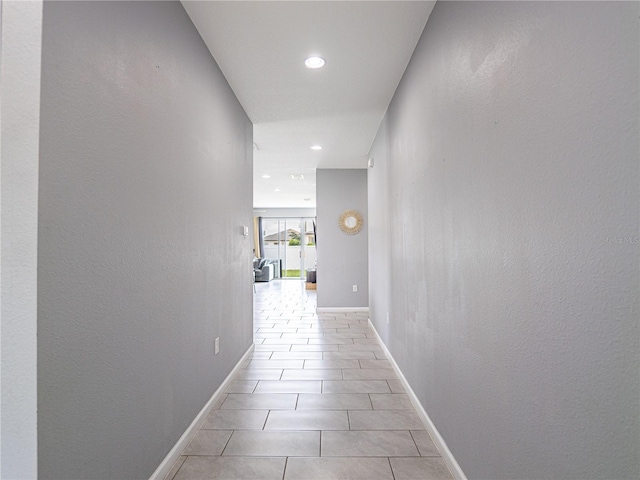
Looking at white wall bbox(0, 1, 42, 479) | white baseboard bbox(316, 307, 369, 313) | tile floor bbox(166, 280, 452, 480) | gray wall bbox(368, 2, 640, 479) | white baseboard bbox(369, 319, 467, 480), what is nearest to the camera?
gray wall bbox(368, 2, 640, 479)

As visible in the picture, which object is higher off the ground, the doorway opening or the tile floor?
the doorway opening

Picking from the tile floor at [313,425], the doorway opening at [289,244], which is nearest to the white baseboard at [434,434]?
the tile floor at [313,425]

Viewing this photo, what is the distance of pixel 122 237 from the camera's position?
1.40 metres

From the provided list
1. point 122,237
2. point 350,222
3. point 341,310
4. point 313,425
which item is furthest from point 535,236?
point 341,310

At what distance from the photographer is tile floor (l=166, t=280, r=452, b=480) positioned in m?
1.84

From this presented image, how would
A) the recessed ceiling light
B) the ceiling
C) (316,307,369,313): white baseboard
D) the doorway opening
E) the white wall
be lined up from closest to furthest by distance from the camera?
the white wall → the ceiling → the recessed ceiling light → (316,307,369,313): white baseboard → the doorway opening

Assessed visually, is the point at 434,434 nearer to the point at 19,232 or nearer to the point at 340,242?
the point at 19,232

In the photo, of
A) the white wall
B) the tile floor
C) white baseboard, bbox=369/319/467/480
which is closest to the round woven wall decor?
the tile floor

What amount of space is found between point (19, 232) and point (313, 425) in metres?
1.95

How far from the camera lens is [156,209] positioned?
1.68 metres

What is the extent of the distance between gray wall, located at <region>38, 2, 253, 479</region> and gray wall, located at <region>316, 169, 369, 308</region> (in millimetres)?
3820

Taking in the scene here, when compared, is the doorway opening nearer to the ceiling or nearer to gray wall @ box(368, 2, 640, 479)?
the ceiling

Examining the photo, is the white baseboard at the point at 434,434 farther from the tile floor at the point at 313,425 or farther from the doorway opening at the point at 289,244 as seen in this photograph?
the doorway opening at the point at 289,244

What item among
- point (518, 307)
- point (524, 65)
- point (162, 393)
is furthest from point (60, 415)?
point (524, 65)
